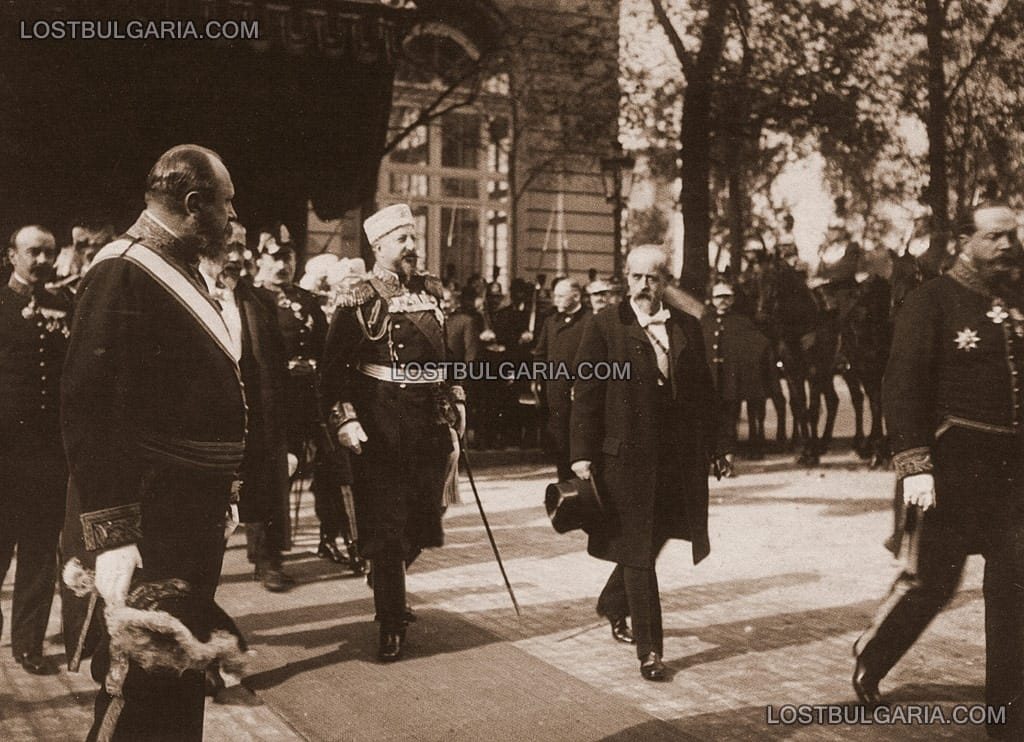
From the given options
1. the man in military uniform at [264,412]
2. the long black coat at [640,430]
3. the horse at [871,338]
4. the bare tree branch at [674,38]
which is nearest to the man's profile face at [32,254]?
the man in military uniform at [264,412]

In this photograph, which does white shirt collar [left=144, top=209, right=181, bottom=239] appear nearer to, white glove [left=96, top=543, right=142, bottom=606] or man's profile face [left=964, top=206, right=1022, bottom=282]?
white glove [left=96, top=543, right=142, bottom=606]

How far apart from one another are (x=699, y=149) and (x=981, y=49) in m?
6.22

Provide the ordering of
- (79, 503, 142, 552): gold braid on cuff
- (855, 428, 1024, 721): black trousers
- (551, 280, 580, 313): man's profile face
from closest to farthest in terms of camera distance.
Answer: (79, 503, 142, 552): gold braid on cuff → (855, 428, 1024, 721): black trousers → (551, 280, 580, 313): man's profile face

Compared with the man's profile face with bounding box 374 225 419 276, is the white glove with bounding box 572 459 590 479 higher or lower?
lower

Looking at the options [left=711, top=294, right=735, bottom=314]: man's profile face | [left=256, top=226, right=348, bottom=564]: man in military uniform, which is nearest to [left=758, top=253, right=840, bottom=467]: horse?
[left=711, top=294, right=735, bottom=314]: man's profile face

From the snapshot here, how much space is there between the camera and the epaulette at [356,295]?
6.74 meters

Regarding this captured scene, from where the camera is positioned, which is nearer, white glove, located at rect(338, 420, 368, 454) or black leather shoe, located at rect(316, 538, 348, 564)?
white glove, located at rect(338, 420, 368, 454)

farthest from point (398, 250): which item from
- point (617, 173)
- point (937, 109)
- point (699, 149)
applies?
point (617, 173)

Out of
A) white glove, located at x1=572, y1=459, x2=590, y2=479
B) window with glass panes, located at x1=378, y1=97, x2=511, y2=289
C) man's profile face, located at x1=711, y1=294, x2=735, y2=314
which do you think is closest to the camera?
white glove, located at x1=572, y1=459, x2=590, y2=479

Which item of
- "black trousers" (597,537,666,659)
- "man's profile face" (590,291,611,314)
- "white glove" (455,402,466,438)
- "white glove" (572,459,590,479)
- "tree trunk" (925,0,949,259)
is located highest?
"tree trunk" (925,0,949,259)

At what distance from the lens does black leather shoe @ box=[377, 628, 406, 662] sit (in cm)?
650

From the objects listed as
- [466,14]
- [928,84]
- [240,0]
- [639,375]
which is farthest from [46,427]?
[466,14]

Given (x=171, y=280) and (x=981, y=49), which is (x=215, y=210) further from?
(x=981, y=49)

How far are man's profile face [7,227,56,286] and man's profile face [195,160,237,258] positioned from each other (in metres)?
3.25
